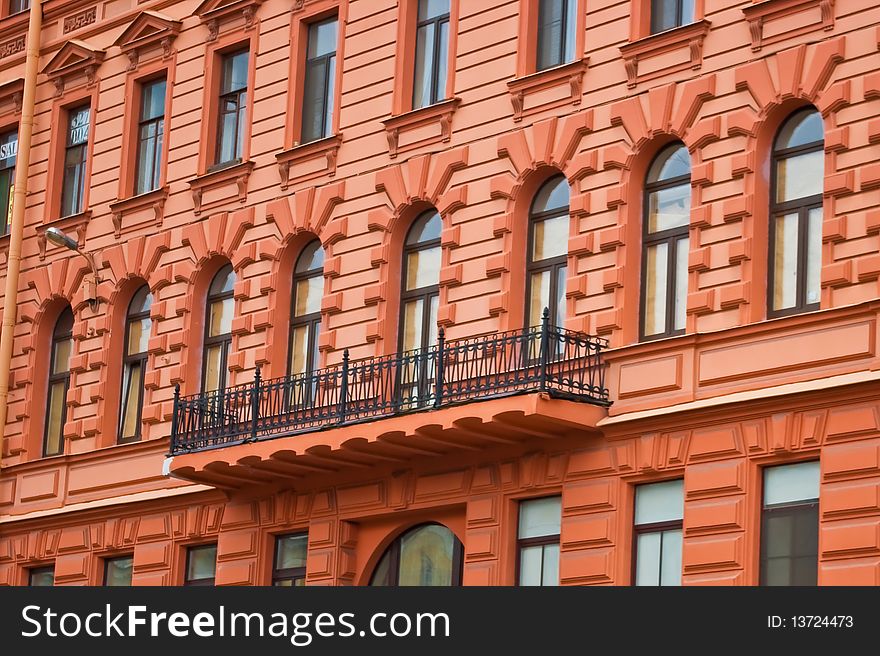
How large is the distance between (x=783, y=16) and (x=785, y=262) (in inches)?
117

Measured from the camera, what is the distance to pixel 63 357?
35.9 m

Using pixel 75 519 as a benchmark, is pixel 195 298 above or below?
above

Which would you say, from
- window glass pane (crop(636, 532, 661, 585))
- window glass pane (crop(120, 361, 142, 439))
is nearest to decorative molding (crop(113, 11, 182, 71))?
window glass pane (crop(120, 361, 142, 439))

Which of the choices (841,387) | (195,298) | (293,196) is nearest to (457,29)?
(293,196)

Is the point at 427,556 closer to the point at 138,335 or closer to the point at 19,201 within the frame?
the point at 138,335

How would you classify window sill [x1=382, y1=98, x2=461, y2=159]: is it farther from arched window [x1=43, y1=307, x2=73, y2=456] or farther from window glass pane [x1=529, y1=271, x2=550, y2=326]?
arched window [x1=43, y1=307, x2=73, y2=456]

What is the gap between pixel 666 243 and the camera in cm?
2673

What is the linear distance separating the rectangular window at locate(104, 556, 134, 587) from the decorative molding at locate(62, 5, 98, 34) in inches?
363

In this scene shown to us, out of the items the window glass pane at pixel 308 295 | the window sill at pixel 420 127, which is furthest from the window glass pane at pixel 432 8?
the window glass pane at pixel 308 295

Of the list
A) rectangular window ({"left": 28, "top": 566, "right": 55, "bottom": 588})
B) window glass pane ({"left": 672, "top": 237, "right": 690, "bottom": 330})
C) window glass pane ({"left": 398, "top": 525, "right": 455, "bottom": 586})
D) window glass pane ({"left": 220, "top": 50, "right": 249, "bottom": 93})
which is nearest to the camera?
window glass pane ({"left": 672, "top": 237, "right": 690, "bottom": 330})

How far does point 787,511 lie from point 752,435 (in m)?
0.97

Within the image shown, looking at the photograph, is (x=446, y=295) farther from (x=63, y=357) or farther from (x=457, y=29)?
(x=63, y=357)

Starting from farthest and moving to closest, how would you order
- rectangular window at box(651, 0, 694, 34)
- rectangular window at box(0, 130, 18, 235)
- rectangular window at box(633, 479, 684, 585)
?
rectangular window at box(0, 130, 18, 235) < rectangular window at box(651, 0, 694, 34) < rectangular window at box(633, 479, 684, 585)

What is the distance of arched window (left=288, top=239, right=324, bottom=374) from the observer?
102 ft
